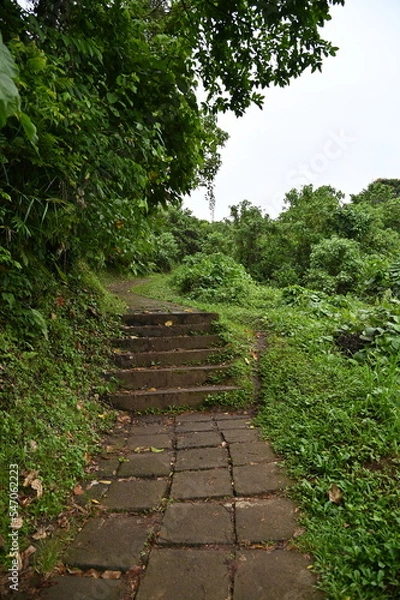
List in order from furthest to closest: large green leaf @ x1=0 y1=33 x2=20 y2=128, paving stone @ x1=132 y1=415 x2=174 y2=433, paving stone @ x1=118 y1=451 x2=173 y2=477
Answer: paving stone @ x1=132 y1=415 x2=174 y2=433 → paving stone @ x1=118 y1=451 x2=173 y2=477 → large green leaf @ x1=0 y1=33 x2=20 y2=128

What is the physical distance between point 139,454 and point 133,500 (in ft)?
1.89

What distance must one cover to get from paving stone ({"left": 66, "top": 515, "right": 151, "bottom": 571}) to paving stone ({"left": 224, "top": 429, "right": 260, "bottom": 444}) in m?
1.05

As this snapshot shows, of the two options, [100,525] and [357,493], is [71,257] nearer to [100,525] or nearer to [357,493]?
[100,525]

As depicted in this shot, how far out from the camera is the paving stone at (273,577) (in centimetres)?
144

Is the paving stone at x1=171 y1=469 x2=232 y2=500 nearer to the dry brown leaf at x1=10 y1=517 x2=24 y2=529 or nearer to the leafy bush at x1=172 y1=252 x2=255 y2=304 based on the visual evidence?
the dry brown leaf at x1=10 y1=517 x2=24 y2=529

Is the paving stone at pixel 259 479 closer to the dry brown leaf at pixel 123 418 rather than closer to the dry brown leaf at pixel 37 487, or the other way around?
the dry brown leaf at pixel 37 487

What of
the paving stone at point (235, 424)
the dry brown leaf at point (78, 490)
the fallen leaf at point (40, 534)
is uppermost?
the paving stone at point (235, 424)

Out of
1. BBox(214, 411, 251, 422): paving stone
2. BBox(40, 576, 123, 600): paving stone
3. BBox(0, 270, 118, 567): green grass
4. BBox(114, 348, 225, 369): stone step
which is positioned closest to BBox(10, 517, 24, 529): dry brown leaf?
BBox(0, 270, 118, 567): green grass

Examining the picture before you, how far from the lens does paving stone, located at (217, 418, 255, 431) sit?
10.1 feet

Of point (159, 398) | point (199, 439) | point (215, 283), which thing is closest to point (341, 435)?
point (199, 439)

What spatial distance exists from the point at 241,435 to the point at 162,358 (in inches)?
63.5

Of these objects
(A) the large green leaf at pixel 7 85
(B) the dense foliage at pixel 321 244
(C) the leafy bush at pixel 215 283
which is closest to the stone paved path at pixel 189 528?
A: (A) the large green leaf at pixel 7 85

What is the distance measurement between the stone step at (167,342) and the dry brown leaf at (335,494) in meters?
2.65

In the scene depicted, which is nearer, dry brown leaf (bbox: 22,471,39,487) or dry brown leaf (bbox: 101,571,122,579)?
dry brown leaf (bbox: 101,571,122,579)
